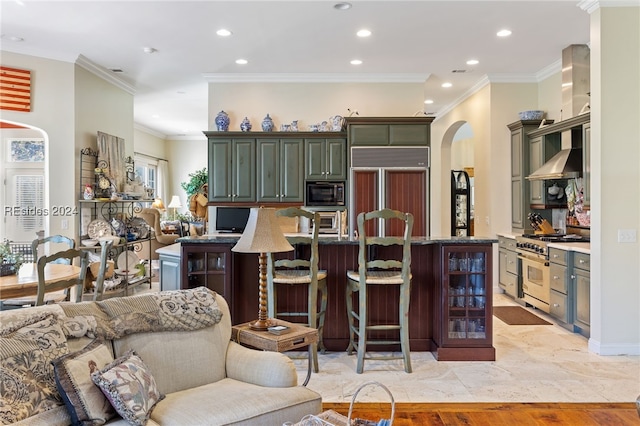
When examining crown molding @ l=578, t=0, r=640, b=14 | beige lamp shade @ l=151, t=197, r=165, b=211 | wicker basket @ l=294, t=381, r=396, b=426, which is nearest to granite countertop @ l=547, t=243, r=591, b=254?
crown molding @ l=578, t=0, r=640, b=14

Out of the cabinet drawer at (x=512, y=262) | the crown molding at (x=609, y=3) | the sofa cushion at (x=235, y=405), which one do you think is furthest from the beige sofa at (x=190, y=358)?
the cabinet drawer at (x=512, y=262)

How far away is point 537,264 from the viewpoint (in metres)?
5.34

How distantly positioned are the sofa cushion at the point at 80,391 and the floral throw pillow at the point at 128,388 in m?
0.03

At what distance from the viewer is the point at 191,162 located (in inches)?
503

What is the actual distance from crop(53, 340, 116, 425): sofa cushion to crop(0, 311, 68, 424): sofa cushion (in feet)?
0.26

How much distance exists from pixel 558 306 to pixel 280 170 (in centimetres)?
379

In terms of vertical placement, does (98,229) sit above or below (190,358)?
above

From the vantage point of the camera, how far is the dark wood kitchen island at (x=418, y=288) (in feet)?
12.7

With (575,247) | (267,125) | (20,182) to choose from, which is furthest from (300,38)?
(20,182)

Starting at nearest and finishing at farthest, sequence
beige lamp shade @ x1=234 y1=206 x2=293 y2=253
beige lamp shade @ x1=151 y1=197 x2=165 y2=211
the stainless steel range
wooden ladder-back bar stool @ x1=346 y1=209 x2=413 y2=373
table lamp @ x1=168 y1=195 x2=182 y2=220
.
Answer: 1. beige lamp shade @ x1=234 y1=206 x2=293 y2=253
2. wooden ladder-back bar stool @ x1=346 y1=209 x2=413 y2=373
3. the stainless steel range
4. beige lamp shade @ x1=151 y1=197 x2=165 y2=211
5. table lamp @ x1=168 y1=195 x2=182 y2=220

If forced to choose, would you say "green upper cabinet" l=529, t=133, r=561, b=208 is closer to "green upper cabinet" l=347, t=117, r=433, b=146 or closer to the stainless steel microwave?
"green upper cabinet" l=347, t=117, r=433, b=146

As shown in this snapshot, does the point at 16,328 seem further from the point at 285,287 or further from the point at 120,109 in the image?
the point at 120,109

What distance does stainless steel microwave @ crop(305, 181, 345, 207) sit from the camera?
622 cm

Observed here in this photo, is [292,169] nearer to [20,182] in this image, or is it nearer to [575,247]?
[575,247]
